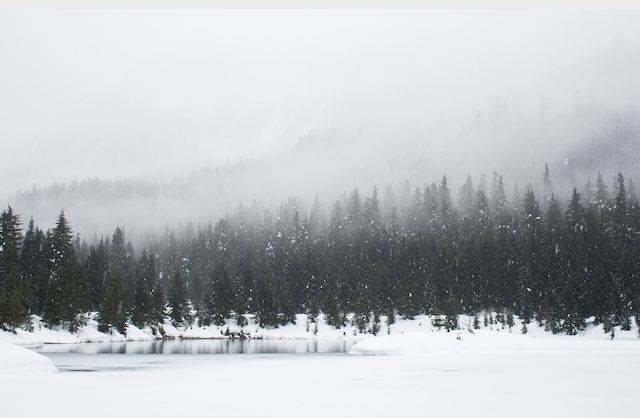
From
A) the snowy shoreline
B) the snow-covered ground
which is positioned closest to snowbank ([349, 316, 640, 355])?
the snow-covered ground

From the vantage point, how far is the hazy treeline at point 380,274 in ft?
240

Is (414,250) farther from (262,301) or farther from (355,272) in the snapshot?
(262,301)

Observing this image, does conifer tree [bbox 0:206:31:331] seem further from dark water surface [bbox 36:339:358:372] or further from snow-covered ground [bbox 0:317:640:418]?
snow-covered ground [bbox 0:317:640:418]

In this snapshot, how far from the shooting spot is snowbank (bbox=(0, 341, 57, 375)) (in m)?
24.2

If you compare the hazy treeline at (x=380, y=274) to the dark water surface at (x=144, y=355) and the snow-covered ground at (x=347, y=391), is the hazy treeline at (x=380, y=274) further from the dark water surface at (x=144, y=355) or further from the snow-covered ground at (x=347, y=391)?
the snow-covered ground at (x=347, y=391)

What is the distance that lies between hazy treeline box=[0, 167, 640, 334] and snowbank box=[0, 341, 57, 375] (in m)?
41.8

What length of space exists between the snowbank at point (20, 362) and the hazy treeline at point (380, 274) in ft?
137

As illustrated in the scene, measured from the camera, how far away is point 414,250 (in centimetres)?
11325

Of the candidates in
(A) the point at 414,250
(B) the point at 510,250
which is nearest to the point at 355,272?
(A) the point at 414,250

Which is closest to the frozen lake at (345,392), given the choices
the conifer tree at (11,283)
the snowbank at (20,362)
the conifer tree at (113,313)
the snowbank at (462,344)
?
the snowbank at (20,362)

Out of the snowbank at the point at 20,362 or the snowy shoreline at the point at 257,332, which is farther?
the snowy shoreline at the point at 257,332

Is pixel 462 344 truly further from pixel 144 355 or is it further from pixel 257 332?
pixel 257 332

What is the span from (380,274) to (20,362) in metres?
85.7

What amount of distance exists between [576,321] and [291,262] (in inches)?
2754
